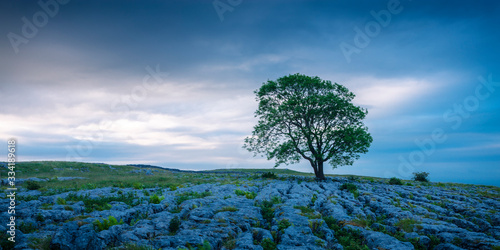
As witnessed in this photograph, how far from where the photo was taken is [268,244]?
1223 cm

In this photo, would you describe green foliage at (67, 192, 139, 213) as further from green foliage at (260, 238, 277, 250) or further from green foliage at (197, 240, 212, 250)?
green foliage at (260, 238, 277, 250)

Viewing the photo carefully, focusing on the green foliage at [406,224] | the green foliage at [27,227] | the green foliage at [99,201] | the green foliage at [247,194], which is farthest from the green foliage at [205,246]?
the green foliage at [406,224]

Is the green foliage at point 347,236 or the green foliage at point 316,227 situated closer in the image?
the green foliage at point 347,236

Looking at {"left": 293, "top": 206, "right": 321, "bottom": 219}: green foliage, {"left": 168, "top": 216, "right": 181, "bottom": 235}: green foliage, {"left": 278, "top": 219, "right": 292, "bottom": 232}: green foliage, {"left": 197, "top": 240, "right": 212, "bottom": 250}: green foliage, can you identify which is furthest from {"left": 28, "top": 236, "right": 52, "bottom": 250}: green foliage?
{"left": 293, "top": 206, "right": 321, "bottom": 219}: green foliage

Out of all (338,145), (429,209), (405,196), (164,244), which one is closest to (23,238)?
(164,244)

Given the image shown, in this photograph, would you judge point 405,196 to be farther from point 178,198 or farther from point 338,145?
point 178,198

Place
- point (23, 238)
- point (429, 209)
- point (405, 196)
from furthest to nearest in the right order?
point (405, 196)
point (429, 209)
point (23, 238)

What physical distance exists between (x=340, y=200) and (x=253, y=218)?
10.0 metres

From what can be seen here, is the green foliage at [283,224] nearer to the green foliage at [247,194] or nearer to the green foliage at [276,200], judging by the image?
the green foliage at [276,200]

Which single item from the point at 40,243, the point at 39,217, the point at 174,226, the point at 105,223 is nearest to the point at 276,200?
the point at 174,226

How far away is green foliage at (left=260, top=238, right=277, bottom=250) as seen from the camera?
39.4 feet

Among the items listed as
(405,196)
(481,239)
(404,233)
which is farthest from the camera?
(405,196)

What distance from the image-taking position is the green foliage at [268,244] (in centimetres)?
1201

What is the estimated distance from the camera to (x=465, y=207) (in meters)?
20.8
